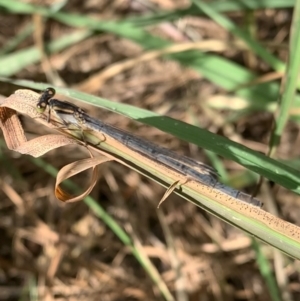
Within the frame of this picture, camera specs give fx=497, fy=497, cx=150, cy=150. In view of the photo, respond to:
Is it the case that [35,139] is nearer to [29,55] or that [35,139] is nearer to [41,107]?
[41,107]

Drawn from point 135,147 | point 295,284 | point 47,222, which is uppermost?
point 135,147

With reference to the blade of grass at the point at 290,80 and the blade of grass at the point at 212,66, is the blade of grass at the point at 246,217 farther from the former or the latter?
the blade of grass at the point at 212,66

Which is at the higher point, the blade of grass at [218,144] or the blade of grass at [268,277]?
the blade of grass at [218,144]

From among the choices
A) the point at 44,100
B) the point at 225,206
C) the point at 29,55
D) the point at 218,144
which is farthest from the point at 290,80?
the point at 29,55

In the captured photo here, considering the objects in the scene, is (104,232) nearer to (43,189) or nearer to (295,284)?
(43,189)

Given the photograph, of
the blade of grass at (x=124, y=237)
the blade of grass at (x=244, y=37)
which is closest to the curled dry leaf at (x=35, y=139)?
the blade of grass at (x=124, y=237)

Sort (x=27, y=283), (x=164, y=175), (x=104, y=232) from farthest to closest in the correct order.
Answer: (x=104, y=232)
(x=27, y=283)
(x=164, y=175)

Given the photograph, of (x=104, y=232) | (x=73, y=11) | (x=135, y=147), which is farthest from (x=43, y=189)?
(x=135, y=147)

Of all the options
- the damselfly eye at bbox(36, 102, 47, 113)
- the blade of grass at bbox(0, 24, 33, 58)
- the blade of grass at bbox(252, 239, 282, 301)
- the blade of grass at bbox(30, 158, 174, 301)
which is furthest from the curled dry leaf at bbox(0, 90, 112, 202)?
the blade of grass at bbox(0, 24, 33, 58)
